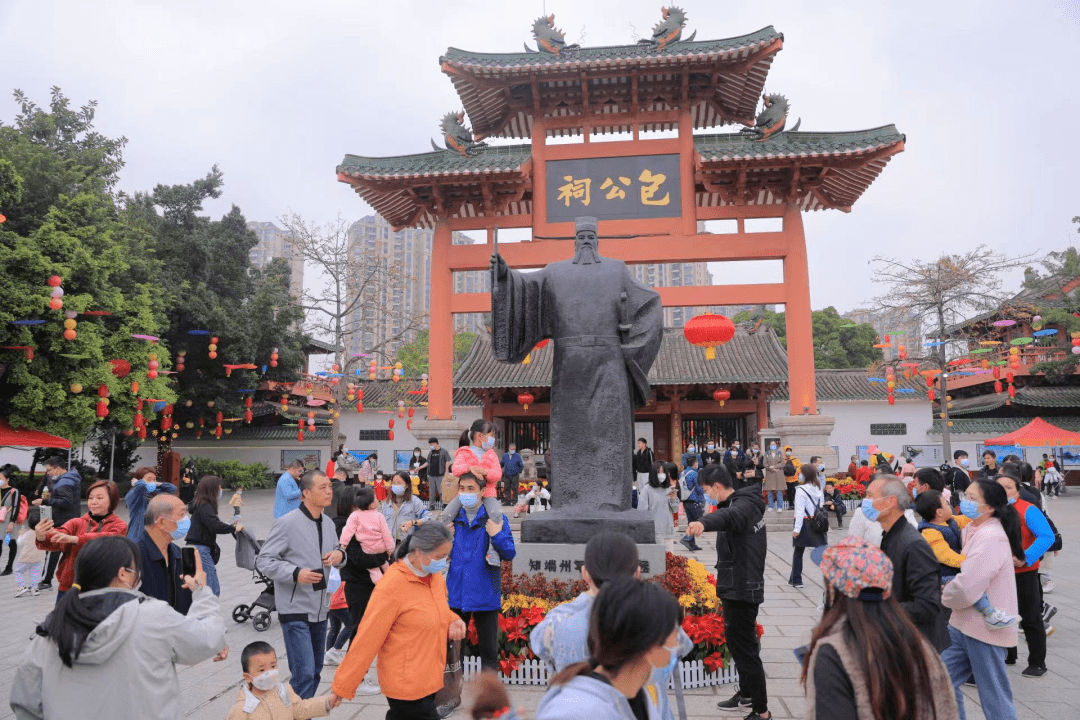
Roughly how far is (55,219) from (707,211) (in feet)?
48.7

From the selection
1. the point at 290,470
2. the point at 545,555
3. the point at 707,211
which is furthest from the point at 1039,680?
the point at 707,211

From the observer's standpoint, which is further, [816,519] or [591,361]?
[816,519]

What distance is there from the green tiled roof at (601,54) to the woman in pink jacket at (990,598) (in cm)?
1234

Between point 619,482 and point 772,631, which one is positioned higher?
point 619,482

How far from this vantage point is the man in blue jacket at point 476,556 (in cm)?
431

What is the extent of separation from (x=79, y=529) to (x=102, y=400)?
13141 millimetres

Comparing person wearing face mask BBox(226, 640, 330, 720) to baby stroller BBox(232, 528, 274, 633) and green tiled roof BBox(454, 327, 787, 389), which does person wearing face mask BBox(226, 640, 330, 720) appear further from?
green tiled roof BBox(454, 327, 787, 389)

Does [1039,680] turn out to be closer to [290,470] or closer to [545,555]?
[545,555]

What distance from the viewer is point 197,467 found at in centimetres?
2438

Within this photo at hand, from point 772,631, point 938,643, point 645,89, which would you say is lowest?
point 772,631

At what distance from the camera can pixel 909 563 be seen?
298cm

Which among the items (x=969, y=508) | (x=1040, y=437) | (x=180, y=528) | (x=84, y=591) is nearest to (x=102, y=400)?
(x=180, y=528)

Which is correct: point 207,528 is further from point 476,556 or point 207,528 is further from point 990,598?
point 990,598

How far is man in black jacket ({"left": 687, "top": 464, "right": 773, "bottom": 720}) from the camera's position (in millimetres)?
4008
